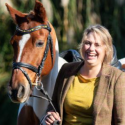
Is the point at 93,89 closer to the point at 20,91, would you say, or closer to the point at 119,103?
the point at 119,103

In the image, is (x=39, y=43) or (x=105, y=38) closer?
(x=105, y=38)

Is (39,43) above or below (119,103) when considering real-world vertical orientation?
above

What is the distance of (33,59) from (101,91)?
26.0 inches

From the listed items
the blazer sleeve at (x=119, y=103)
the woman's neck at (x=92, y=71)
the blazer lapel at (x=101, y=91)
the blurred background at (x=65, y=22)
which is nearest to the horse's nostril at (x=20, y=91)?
the woman's neck at (x=92, y=71)

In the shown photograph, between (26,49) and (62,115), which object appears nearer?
(62,115)

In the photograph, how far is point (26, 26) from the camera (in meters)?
3.13

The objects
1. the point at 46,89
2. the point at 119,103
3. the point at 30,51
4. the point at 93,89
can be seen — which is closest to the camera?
the point at 119,103

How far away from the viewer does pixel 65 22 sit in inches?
328

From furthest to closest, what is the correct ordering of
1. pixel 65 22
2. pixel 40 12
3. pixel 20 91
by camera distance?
pixel 65 22
pixel 40 12
pixel 20 91

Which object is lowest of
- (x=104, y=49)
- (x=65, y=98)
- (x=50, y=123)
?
(x=50, y=123)

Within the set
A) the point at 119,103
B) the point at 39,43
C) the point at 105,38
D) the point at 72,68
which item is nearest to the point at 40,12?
the point at 39,43

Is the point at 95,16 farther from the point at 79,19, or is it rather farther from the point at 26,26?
the point at 26,26

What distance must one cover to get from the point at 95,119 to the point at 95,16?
651cm

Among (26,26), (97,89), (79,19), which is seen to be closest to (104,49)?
(97,89)
